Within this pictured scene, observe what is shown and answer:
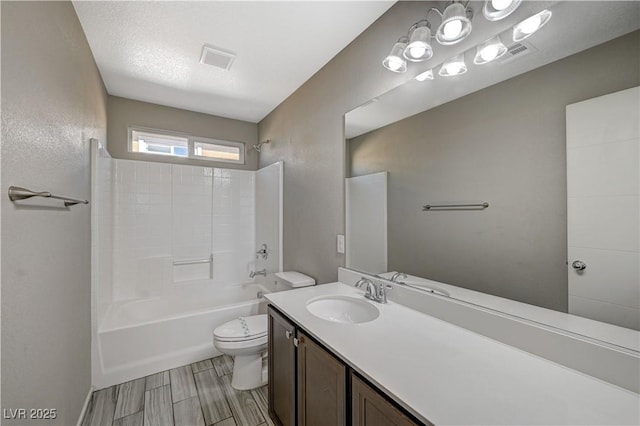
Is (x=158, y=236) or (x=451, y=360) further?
(x=158, y=236)

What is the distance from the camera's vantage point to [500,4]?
3.43 ft

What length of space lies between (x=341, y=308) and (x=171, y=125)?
2.96 metres

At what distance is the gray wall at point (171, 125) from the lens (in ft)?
9.41

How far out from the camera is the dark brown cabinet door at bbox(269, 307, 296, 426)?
53.7 inches

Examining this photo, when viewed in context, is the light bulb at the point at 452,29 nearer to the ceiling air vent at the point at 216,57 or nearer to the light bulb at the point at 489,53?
the light bulb at the point at 489,53

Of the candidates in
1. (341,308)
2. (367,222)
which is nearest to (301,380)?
(341,308)

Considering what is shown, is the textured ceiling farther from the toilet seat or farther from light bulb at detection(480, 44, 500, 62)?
the toilet seat

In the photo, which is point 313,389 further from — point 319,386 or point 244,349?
point 244,349

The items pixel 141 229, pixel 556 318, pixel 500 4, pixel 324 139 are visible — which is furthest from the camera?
pixel 141 229

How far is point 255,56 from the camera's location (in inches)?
83.1

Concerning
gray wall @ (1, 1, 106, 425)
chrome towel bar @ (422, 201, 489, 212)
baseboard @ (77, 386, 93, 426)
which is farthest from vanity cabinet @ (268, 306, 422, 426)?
baseboard @ (77, 386, 93, 426)

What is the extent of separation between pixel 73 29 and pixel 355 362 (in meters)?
2.40

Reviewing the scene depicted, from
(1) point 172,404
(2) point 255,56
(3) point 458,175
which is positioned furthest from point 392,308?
(2) point 255,56

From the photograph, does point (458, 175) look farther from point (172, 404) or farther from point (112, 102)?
point (112, 102)
